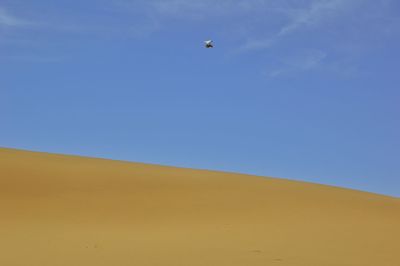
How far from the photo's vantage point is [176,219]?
1366cm

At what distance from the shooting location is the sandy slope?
29.3 ft

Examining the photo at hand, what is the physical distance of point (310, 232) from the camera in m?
12.0

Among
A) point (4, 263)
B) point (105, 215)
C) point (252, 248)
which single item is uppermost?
point (105, 215)

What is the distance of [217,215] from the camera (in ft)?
46.5

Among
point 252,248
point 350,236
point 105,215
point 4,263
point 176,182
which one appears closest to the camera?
point 4,263

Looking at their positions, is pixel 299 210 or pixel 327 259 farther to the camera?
pixel 299 210

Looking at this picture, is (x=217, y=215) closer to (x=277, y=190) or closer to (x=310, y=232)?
(x=310, y=232)

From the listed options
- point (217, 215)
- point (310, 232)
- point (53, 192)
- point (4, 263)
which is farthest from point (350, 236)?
point (53, 192)

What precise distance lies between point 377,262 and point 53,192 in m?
9.56

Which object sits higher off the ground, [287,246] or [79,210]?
[79,210]

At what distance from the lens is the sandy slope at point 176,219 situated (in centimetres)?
894

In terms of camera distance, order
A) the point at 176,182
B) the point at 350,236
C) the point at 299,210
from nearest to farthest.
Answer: the point at 350,236
the point at 299,210
the point at 176,182

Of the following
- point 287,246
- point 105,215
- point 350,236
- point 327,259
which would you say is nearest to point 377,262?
point 327,259

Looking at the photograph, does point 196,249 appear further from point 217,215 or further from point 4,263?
point 217,215
